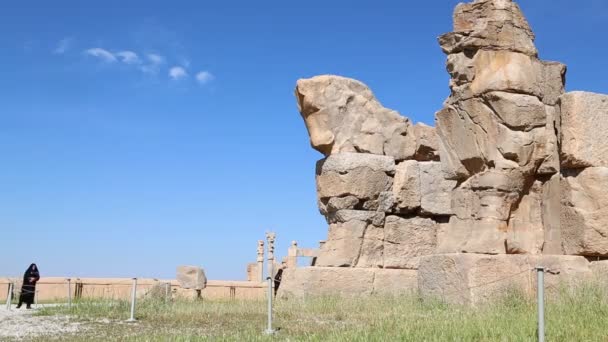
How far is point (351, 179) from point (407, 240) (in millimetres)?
1584

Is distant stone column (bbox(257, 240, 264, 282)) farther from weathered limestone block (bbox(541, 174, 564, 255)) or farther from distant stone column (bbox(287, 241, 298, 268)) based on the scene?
weathered limestone block (bbox(541, 174, 564, 255))

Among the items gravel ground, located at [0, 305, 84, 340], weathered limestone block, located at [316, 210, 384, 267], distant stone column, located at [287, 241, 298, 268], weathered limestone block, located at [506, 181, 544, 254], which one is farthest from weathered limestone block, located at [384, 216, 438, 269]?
distant stone column, located at [287, 241, 298, 268]

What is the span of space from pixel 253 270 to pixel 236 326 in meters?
16.9

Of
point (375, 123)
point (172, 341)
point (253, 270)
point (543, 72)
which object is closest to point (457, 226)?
point (543, 72)

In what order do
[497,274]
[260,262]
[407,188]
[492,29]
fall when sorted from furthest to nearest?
1. [260,262]
2. [407,188]
3. [492,29]
4. [497,274]

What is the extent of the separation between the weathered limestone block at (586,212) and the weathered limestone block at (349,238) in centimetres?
378

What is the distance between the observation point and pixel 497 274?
28.9ft

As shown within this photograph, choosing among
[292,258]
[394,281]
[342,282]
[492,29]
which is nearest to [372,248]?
[394,281]

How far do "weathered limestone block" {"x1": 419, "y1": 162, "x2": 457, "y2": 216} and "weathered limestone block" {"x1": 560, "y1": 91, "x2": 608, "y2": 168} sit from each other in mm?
3497

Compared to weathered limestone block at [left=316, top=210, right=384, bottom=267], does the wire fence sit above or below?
below

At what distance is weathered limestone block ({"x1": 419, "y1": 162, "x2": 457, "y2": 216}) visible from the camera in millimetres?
12422

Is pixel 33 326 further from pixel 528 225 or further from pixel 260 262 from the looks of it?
pixel 260 262

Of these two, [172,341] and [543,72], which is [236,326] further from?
[543,72]

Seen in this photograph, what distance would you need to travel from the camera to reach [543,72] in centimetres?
971
